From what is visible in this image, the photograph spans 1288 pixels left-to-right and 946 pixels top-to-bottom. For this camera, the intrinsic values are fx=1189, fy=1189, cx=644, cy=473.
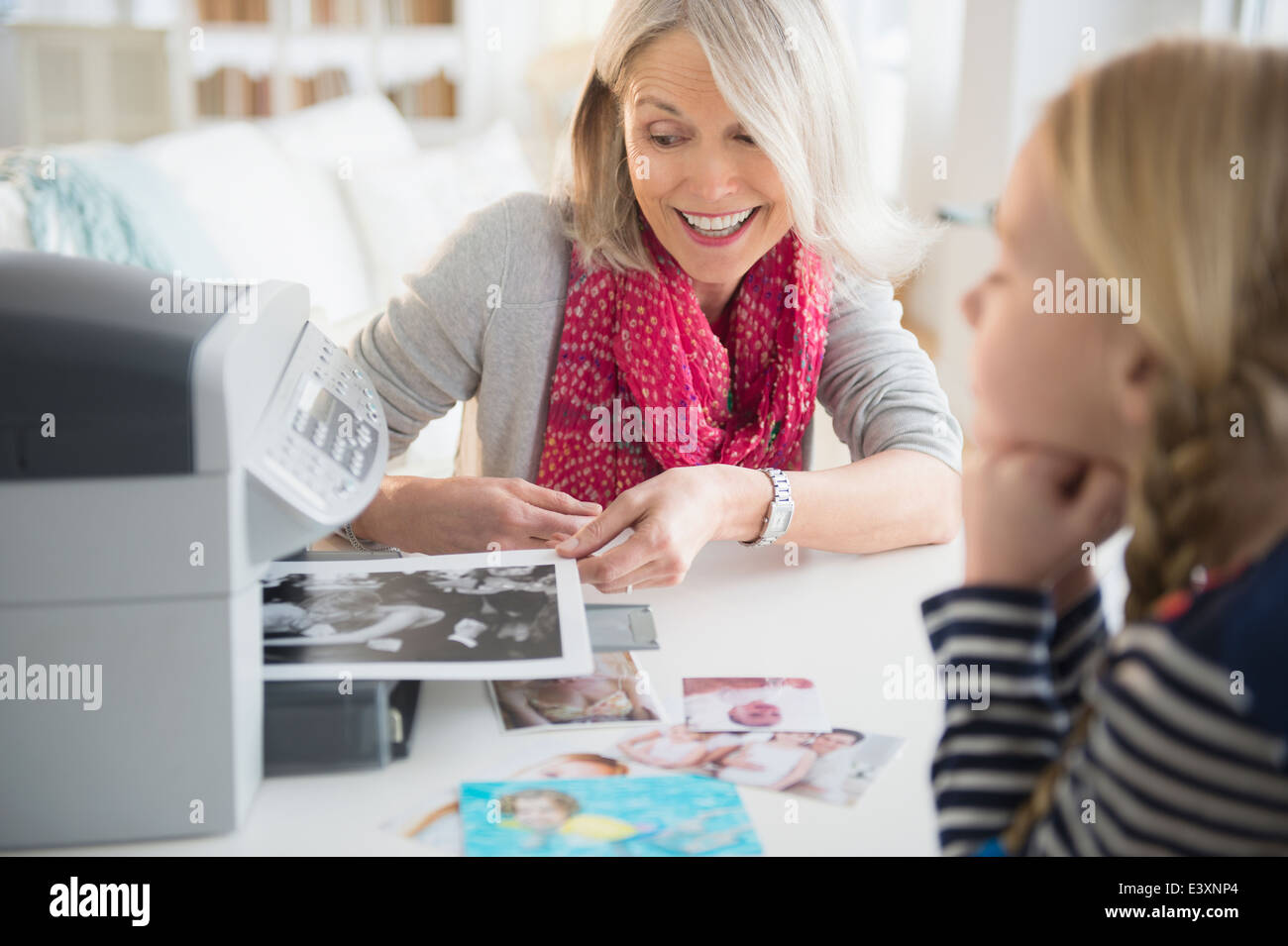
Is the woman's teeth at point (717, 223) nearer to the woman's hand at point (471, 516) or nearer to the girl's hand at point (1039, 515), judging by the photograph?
the woman's hand at point (471, 516)

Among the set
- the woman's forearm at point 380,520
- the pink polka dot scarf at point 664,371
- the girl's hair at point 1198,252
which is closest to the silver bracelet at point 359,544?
the woman's forearm at point 380,520

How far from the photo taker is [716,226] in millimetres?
1456

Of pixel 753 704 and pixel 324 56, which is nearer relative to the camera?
pixel 753 704

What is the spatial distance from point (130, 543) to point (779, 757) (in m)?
0.46

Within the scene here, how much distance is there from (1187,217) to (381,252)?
3040 millimetres

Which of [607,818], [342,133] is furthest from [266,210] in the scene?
[607,818]

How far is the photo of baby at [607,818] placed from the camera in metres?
0.74

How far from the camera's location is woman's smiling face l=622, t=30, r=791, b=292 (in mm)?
1345

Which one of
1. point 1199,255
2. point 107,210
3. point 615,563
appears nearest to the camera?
point 1199,255

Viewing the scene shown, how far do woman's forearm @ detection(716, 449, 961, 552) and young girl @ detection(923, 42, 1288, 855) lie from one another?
0.56 meters

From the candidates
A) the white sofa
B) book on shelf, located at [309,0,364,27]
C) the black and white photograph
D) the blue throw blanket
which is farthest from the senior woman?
book on shelf, located at [309,0,364,27]

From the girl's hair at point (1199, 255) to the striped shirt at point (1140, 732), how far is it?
0.04m

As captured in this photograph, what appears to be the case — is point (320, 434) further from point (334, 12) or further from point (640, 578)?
point (334, 12)

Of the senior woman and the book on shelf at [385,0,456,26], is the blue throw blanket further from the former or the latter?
the book on shelf at [385,0,456,26]
